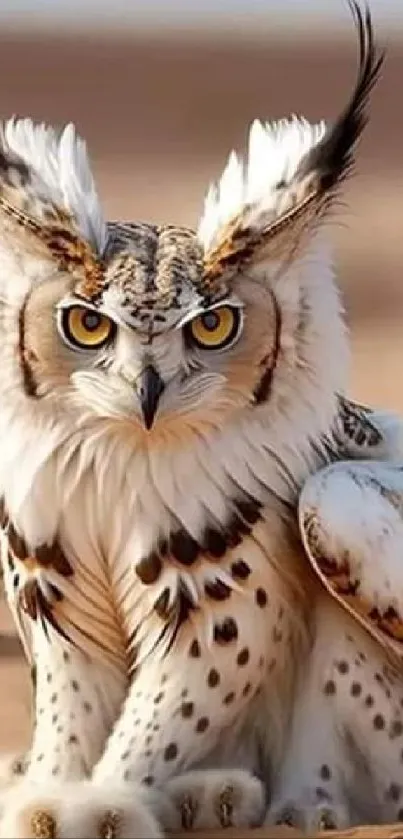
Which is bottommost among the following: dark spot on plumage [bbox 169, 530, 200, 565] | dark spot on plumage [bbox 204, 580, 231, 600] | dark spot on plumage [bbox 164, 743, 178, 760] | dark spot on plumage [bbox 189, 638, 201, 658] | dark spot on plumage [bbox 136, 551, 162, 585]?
dark spot on plumage [bbox 164, 743, 178, 760]

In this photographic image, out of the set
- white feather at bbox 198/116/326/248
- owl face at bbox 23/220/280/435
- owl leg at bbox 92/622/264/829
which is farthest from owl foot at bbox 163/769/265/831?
white feather at bbox 198/116/326/248

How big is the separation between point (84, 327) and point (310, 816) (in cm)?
31

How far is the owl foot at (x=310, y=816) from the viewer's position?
1.17 metres

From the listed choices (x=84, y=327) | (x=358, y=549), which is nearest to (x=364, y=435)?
(x=358, y=549)

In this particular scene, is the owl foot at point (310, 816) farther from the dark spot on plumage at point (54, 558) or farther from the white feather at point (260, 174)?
the white feather at point (260, 174)

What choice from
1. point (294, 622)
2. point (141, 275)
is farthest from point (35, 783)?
point (141, 275)

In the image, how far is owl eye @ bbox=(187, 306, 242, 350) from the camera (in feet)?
3.75

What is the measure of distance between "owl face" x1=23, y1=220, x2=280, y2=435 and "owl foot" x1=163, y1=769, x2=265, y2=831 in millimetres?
207

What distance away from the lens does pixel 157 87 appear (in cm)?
208

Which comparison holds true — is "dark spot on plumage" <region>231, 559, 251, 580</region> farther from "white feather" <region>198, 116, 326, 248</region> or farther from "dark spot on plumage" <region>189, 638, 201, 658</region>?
"white feather" <region>198, 116, 326, 248</region>

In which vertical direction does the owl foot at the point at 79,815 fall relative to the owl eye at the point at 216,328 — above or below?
below

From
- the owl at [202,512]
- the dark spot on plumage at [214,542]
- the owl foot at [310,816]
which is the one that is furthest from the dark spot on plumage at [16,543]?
the owl foot at [310,816]

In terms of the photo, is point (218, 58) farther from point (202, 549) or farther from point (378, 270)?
point (202, 549)

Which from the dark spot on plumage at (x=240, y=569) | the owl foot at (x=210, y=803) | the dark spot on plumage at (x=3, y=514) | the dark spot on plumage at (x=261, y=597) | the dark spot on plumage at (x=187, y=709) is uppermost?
the dark spot on plumage at (x=3, y=514)
